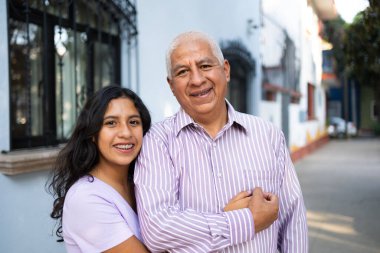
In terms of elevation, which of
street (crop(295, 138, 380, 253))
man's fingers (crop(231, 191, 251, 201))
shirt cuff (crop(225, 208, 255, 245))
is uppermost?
man's fingers (crop(231, 191, 251, 201))

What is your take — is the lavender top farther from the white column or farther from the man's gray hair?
the white column

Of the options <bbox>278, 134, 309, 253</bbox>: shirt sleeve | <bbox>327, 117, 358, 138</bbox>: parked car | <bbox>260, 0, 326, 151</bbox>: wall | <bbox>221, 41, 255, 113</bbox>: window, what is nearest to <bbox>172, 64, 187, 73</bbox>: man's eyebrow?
<bbox>278, 134, 309, 253</bbox>: shirt sleeve

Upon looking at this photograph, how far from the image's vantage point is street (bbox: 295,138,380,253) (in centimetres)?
441

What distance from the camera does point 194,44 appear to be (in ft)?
5.39

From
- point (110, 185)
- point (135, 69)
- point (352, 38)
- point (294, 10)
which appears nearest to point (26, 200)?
point (110, 185)

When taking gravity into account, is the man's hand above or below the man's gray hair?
below

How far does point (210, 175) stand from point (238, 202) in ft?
0.51

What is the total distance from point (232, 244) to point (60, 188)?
81 centimetres

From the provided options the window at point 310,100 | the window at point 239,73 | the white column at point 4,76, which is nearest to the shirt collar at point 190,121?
the white column at point 4,76

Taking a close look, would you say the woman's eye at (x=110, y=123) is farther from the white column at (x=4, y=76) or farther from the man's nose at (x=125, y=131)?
the white column at (x=4, y=76)

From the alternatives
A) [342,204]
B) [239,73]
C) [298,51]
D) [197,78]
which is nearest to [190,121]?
[197,78]

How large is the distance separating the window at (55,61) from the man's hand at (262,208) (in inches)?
85.2

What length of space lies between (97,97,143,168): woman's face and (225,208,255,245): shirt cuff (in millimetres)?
485

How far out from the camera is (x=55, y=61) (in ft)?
11.5
